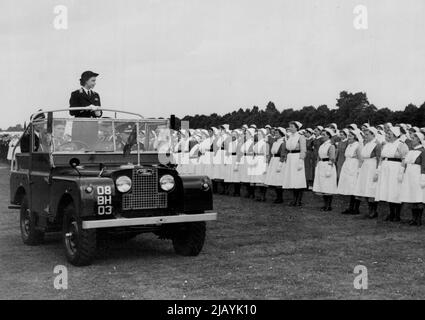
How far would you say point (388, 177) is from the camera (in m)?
12.4

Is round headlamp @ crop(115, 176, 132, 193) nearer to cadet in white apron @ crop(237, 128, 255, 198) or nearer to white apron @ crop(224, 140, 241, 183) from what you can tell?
cadet in white apron @ crop(237, 128, 255, 198)

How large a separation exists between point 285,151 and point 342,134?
1605 millimetres

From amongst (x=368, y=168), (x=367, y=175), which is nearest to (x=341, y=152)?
(x=368, y=168)

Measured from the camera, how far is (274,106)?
34094 millimetres

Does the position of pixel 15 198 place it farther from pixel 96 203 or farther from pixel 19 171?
pixel 96 203

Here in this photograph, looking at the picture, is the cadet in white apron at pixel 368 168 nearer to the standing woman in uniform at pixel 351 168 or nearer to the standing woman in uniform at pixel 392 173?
the standing woman in uniform at pixel 351 168

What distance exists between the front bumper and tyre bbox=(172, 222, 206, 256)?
404 millimetres

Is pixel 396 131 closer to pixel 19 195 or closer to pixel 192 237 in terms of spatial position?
pixel 192 237

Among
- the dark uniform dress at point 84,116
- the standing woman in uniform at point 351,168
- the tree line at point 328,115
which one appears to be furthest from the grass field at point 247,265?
the tree line at point 328,115

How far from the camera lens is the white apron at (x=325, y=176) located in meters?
14.1

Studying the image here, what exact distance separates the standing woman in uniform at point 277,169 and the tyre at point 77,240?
26.5 ft

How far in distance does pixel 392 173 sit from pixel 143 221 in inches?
248
